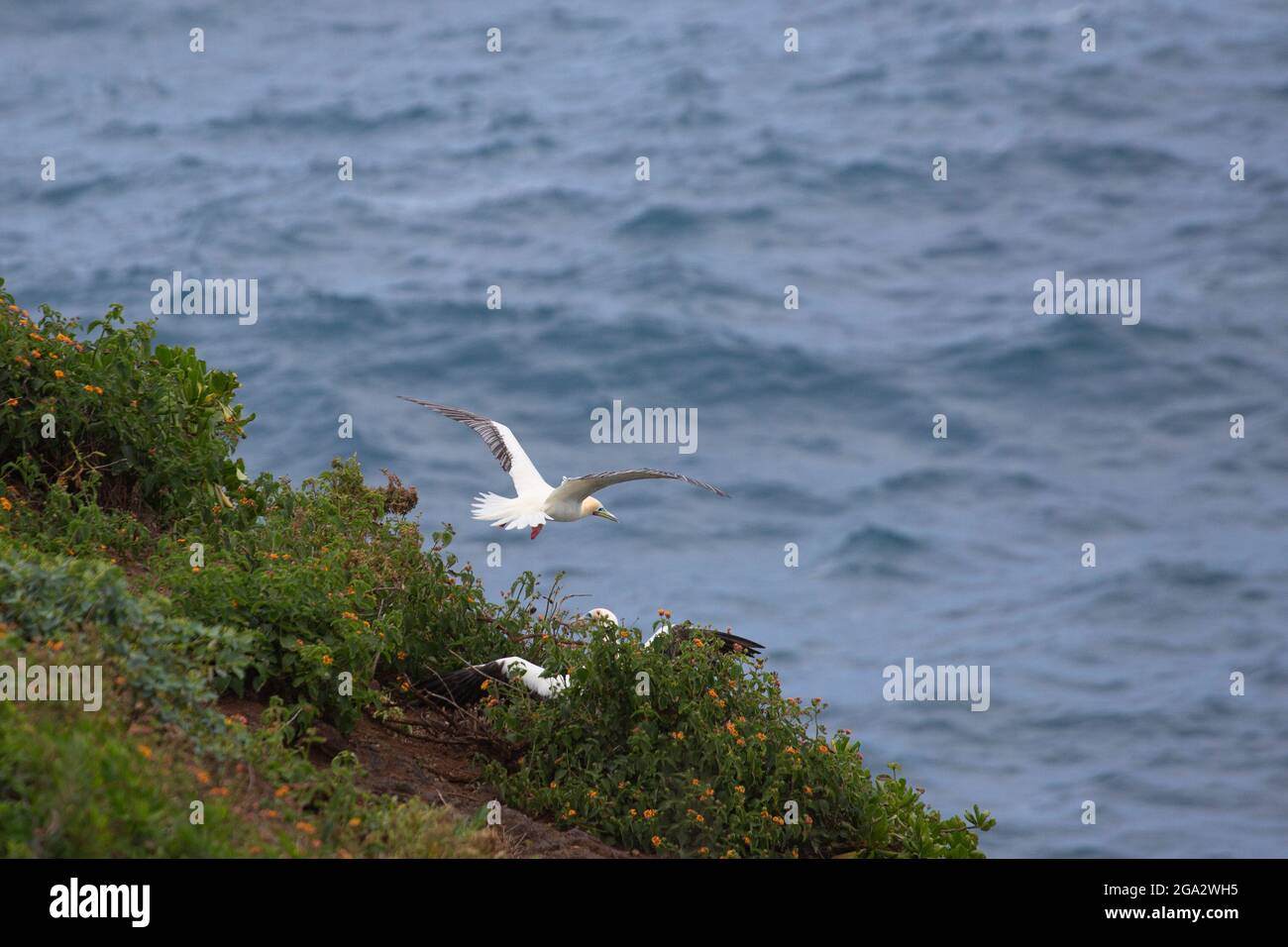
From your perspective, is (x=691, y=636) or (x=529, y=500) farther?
(x=529, y=500)

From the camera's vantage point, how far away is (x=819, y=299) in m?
40.2

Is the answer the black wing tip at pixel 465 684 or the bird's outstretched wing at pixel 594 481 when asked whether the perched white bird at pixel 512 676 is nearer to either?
the black wing tip at pixel 465 684

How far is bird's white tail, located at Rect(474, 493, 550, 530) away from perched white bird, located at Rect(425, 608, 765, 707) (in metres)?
2.05

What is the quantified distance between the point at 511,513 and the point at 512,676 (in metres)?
2.72

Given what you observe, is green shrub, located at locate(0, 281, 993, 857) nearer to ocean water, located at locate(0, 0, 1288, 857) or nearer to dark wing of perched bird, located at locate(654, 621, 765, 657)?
dark wing of perched bird, located at locate(654, 621, 765, 657)

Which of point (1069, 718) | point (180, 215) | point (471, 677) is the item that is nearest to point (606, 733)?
point (471, 677)

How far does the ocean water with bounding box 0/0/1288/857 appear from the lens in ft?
95.7

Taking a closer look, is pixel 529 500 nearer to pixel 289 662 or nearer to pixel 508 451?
pixel 508 451

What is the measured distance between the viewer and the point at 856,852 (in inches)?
321

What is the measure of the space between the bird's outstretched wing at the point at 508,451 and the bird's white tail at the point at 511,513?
0.19 m

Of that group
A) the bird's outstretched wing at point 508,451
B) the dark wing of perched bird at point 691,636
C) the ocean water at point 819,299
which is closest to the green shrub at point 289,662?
the dark wing of perched bird at point 691,636

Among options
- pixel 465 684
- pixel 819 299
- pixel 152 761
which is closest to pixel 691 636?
pixel 465 684
